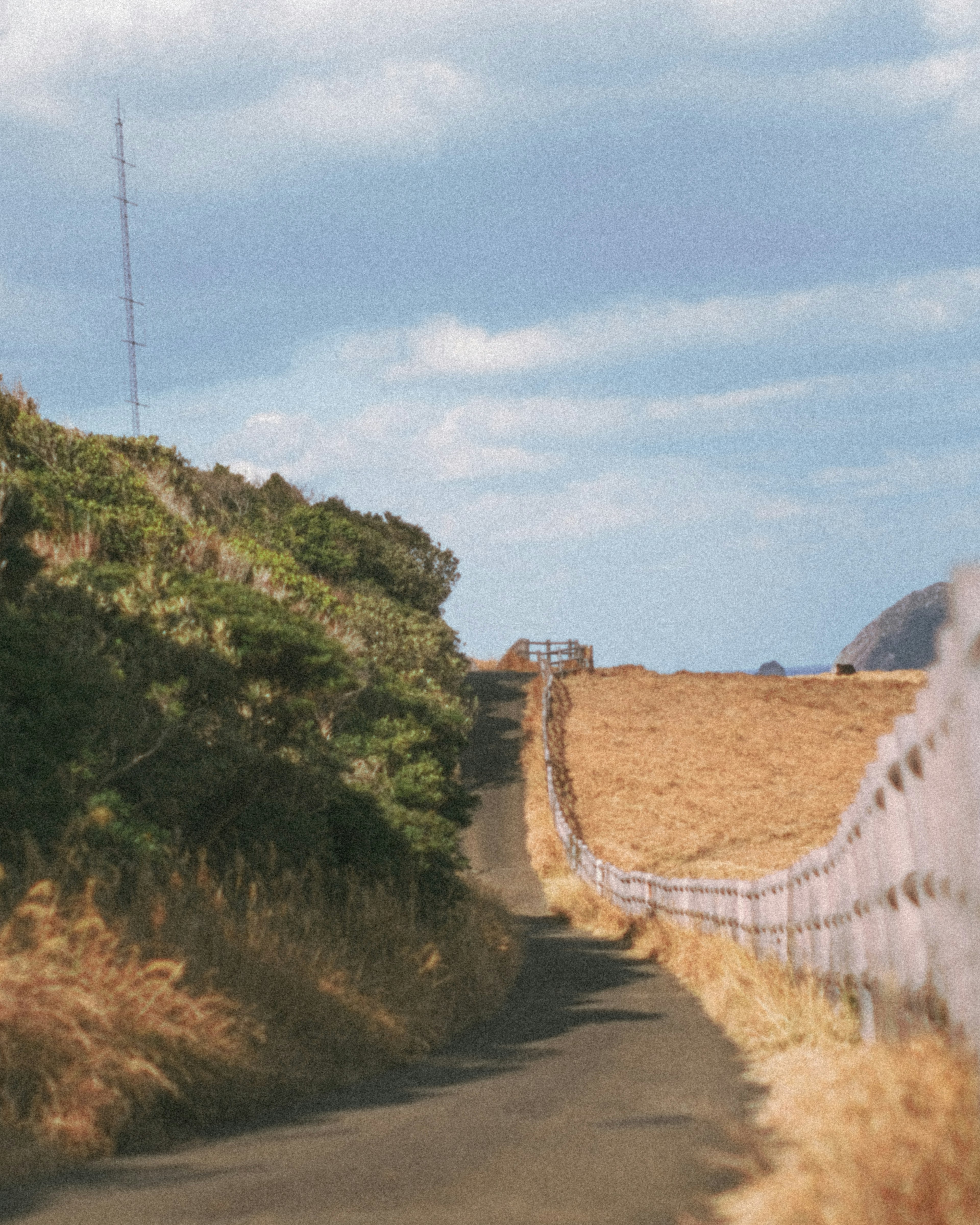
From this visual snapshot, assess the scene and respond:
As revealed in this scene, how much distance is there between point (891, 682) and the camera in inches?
2306

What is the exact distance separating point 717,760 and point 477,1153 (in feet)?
135

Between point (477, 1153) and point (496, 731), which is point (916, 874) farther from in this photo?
point (496, 731)

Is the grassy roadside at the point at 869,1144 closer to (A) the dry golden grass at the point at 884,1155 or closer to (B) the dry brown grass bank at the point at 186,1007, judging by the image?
(A) the dry golden grass at the point at 884,1155

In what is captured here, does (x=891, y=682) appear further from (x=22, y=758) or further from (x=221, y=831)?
(x=22, y=758)

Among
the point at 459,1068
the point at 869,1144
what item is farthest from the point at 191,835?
the point at 869,1144

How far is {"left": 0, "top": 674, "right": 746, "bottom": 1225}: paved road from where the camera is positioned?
191 inches

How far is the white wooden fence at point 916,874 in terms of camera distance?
13.3 feet

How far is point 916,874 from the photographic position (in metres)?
5.38

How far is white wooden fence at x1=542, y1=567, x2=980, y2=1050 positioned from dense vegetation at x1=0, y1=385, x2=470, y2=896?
5.11 m

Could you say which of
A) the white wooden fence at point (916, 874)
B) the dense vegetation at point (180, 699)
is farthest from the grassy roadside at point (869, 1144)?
the dense vegetation at point (180, 699)

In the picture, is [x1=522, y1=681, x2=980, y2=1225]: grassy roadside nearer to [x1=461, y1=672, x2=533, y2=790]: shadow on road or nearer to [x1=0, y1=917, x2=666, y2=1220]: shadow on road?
[x1=0, y1=917, x2=666, y2=1220]: shadow on road

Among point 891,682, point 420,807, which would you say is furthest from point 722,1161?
point 891,682

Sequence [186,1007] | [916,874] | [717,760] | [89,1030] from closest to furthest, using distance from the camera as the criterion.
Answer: [916,874], [89,1030], [186,1007], [717,760]

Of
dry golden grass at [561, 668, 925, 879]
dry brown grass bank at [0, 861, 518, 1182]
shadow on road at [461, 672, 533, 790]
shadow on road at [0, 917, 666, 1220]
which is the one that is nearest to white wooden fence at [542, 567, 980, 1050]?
shadow on road at [0, 917, 666, 1220]
